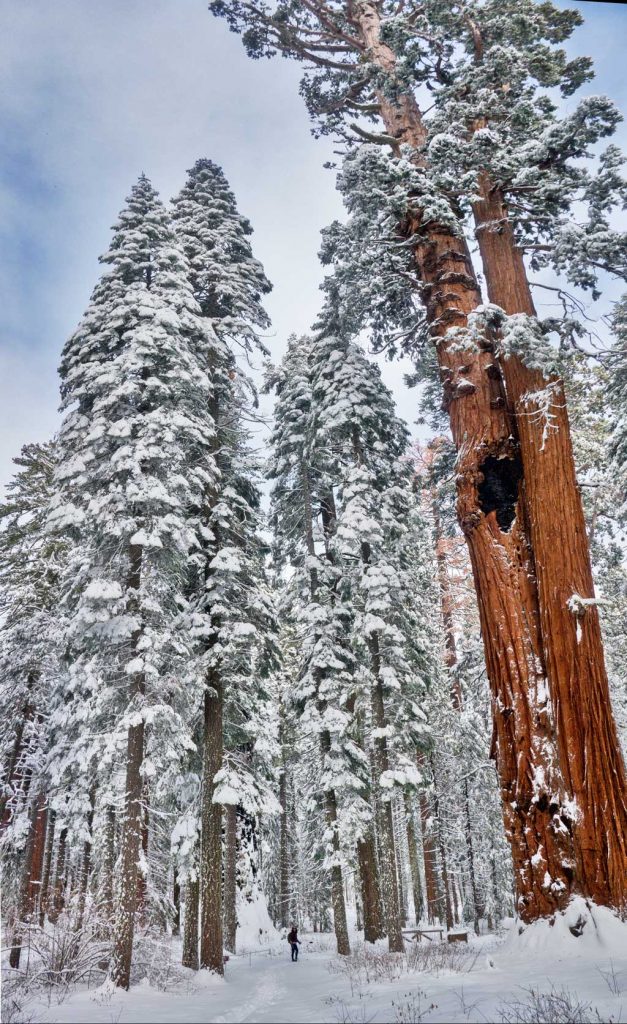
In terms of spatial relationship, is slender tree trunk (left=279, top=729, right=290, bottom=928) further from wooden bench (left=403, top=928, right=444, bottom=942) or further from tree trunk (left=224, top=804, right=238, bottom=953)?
wooden bench (left=403, top=928, right=444, bottom=942)

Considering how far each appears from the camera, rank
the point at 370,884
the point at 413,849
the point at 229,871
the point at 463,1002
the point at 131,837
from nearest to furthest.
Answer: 1. the point at 463,1002
2. the point at 131,837
3. the point at 370,884
4. the point at 229,871
5. the point at 413,849

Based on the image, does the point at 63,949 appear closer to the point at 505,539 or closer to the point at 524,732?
the point at 524,732

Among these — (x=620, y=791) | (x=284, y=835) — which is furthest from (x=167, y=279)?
(x=284, y=835)

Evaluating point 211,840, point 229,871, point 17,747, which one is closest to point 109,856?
point 211,840

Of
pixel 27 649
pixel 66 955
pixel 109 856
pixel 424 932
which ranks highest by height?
pixel 27 649

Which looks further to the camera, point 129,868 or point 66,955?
point 129,868

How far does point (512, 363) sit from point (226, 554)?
7.90 meters

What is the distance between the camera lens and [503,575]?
646 centimetres

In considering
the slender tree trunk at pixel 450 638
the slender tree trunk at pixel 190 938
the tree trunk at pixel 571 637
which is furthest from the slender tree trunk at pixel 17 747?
the tree trunk at pixel 571 637

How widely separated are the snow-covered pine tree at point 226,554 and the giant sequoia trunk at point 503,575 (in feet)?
21.1

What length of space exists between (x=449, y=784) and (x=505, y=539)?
18895 millimetres

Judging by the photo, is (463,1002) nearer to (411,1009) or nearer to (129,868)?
(411,1009)

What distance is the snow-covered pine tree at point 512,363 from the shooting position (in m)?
5.50

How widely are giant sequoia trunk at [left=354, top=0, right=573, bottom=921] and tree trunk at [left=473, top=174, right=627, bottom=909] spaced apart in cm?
15
